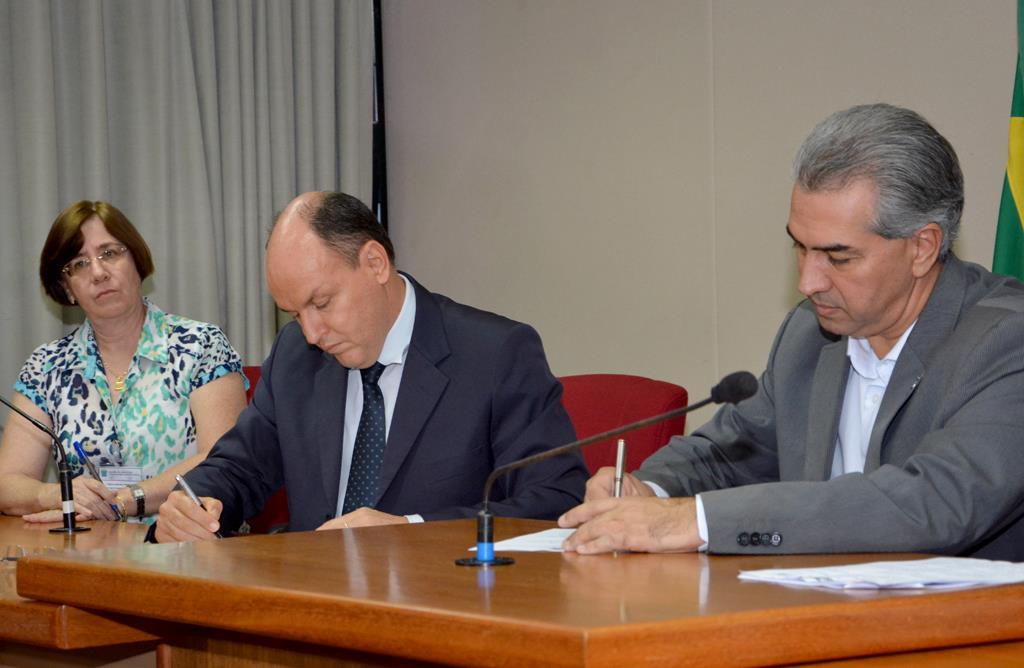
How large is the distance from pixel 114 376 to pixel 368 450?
1415 millimetres

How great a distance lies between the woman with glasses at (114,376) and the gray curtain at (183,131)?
63 cm

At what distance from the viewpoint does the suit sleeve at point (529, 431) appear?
2.77 metres

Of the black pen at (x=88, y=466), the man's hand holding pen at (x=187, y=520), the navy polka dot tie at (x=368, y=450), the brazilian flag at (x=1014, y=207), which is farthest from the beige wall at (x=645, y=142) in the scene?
the man's hand holding pen at (x=187, y=520)

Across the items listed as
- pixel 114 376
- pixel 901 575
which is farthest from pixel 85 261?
pixel 901 575

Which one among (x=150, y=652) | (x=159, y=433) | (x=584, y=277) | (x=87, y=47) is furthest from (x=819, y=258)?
(x=87, y=47)

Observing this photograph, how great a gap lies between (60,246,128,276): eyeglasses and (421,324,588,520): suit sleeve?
164 cm

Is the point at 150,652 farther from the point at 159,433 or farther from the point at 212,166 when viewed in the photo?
the point at 212,166

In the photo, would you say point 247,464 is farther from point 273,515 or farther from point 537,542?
point 537,542

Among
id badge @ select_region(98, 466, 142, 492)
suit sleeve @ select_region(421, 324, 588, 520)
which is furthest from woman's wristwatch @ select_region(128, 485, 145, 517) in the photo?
suit sleeve @ select_region(421, 324, 588, 520)

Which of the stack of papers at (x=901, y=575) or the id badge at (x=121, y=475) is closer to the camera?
the stack of papers at (x=901, y=575)

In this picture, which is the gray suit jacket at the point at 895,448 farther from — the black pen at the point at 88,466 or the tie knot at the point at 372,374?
the black pen at the point at 88,466

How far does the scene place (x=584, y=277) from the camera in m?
5.09

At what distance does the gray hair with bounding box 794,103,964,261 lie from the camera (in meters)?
2.24

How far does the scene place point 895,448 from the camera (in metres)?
2.26
